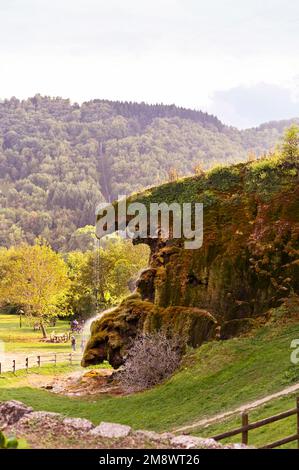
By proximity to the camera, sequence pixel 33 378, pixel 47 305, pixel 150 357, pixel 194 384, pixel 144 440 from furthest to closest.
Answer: pixel 47 305, pixel 33 378, pixel 150 357, pixel 194 384, pixel 144 440

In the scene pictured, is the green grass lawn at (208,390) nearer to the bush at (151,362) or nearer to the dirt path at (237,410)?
the dirt path at (237,410)

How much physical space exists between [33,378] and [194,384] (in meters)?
13.9

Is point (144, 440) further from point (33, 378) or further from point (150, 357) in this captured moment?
point (33, 378)

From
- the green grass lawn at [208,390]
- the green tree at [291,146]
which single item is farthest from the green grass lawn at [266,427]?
the green tree at [291,146]

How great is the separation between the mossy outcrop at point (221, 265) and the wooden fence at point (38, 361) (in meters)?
8.95

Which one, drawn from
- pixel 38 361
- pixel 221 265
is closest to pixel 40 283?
pixel 38 361

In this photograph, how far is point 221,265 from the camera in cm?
2783

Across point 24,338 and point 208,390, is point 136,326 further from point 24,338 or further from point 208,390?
point 24,338

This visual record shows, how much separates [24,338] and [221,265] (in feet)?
110

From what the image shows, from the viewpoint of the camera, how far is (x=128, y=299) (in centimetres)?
3041

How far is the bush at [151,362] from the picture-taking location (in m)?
25.6

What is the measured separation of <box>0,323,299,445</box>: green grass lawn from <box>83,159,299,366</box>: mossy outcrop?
6.04 ft

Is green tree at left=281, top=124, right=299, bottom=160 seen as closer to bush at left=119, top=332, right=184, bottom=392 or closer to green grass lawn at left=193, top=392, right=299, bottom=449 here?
bush at left=119, top=332, right=184, bottom=392
